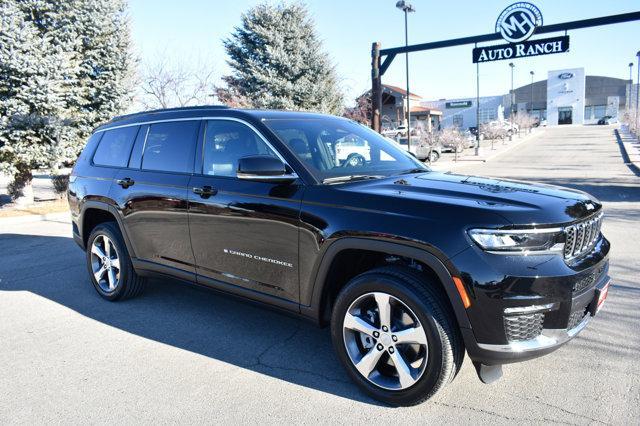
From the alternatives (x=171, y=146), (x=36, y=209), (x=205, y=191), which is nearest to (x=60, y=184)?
(x=36, y=209)

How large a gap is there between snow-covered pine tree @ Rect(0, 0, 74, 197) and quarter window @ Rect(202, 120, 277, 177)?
10150 mm

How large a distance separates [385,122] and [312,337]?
54.5 m

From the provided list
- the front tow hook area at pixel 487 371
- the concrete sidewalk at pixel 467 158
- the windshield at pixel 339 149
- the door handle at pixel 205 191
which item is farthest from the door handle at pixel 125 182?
the concrete sidewalk at pixel 467 158

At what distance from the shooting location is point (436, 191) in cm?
311

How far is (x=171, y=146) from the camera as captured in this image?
14.4ft

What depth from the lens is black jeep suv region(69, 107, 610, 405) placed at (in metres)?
2.66

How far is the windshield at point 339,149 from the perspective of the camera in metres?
3.61

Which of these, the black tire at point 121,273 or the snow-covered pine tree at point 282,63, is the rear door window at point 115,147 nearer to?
the black tire at point 121,273

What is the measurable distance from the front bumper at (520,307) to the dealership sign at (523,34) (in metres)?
13.0

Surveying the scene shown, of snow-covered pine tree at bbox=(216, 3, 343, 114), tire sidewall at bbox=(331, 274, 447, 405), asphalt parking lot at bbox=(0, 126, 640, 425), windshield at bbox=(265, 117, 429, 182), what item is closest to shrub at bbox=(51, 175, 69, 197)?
snow-covered pine tree at bbox=(216, 3, 343, 114)

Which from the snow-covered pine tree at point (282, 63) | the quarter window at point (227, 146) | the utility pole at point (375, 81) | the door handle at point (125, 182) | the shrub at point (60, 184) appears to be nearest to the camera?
the quarter window at point (227, 146)

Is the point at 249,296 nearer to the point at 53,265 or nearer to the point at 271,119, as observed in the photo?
the point at 271,119

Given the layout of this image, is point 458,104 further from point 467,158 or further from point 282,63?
point 282,63

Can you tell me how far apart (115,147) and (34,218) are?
7746 millimetres
